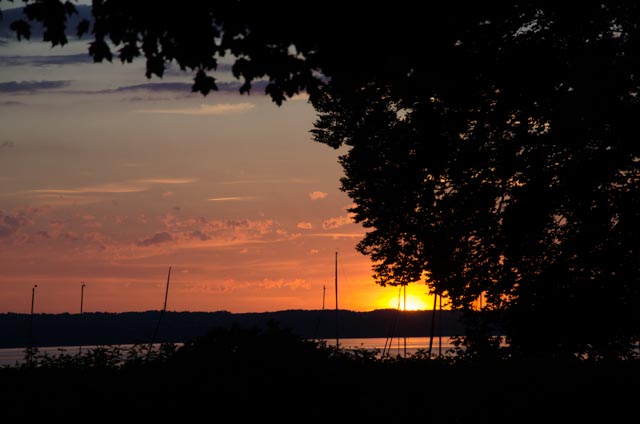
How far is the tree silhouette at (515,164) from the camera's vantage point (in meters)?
20.1

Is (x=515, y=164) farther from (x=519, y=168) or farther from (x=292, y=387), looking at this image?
(x=292, y=387)

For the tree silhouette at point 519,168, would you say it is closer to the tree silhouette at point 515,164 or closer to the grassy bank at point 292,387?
the tree silhouette at point 515,164

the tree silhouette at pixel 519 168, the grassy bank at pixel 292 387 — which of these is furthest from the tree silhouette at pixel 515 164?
the grassy bank at pixel 292 387

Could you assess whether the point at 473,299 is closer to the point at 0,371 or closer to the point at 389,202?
the point at 389,202

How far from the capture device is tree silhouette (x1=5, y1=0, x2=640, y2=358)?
20.1 metres

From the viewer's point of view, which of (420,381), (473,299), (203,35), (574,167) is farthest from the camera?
(473,299)

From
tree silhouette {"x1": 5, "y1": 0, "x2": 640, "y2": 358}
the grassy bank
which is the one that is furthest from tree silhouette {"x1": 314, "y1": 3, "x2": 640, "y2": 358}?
the grassy bank

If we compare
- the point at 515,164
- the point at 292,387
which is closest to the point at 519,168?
the point at 515,164

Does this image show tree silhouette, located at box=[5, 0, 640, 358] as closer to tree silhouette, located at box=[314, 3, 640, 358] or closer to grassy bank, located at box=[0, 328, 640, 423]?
tree silhouette, located at box=[314, 3, 640, 358]

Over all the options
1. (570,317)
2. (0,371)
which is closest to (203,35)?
(0,371)

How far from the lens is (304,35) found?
11.6 meters

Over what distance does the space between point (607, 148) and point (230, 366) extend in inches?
439

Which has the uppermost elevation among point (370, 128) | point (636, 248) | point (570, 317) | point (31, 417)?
point (370, 128)

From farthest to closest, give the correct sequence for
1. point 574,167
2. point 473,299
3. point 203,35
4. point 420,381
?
point 473,299 → point 574,167 → point 420,381 → point 203,35
